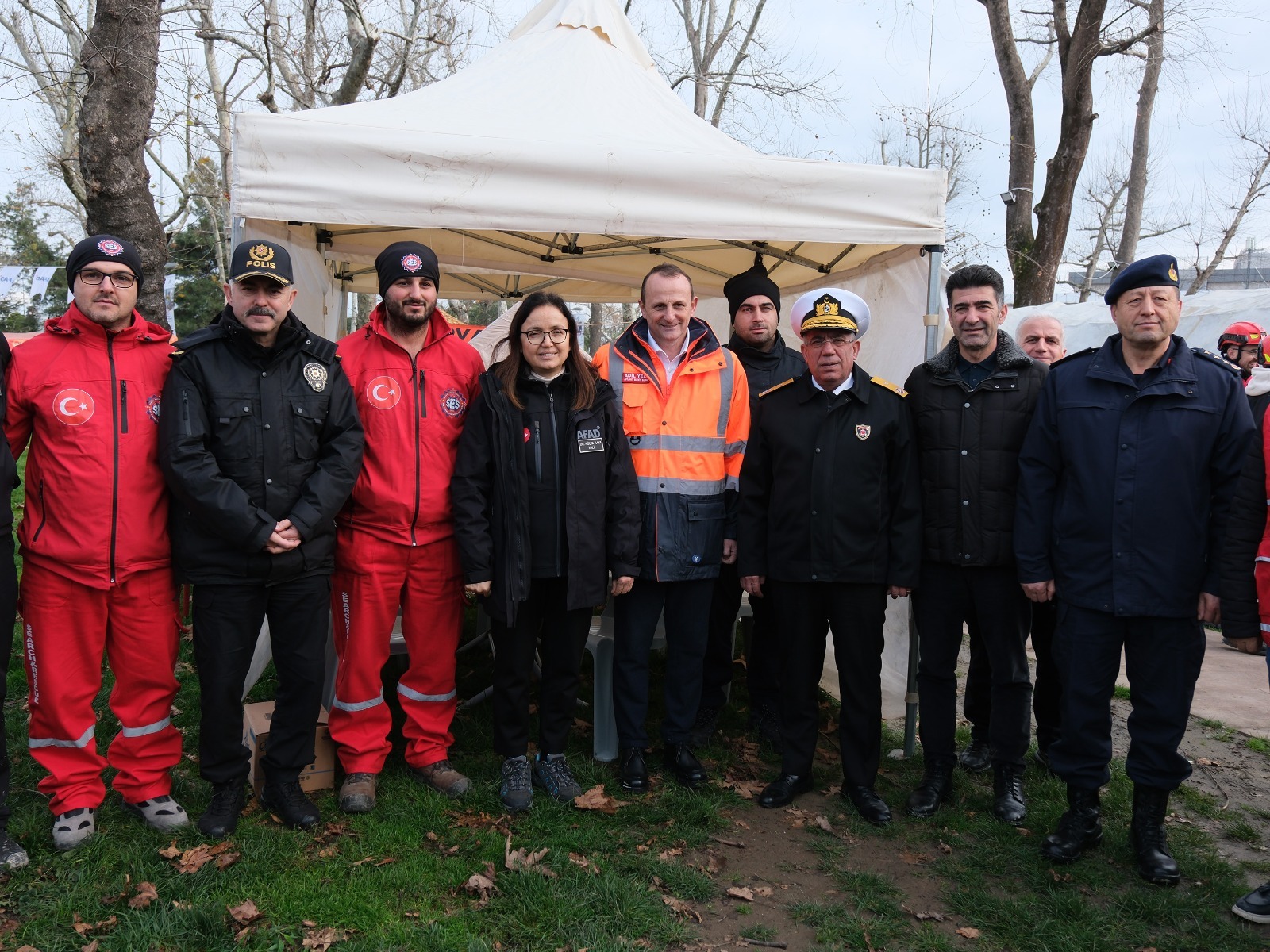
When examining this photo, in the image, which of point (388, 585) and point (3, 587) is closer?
point (3, 587)

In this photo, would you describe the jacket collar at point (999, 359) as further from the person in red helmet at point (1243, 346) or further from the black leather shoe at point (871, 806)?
the person in red helmet at point (1243, 346)

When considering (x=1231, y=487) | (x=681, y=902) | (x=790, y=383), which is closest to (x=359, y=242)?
(x=790, y=383)

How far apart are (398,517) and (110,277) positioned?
1302mm

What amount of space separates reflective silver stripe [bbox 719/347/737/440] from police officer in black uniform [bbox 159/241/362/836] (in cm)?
147

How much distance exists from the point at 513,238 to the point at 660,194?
256 centimetres

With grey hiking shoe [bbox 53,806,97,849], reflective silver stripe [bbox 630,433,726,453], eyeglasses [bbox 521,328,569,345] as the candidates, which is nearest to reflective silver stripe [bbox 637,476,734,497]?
reflective silver stripe [bbox 630,433,726,453]

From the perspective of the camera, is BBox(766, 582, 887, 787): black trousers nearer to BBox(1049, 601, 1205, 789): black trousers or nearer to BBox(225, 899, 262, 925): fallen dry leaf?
BBox(1049, 601, 1205, 789): black trousers

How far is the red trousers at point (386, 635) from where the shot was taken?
3.58m

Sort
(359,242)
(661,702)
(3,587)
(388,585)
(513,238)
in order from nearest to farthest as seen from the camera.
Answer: (3,587), (388,585), (661,702), (359,242), (513,238)

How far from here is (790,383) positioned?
3742 millimetres

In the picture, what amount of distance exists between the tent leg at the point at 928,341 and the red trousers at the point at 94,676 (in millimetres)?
3213

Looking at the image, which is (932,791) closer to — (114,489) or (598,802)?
(598,802)

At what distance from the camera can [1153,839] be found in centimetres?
327

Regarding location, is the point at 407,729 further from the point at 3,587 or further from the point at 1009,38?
the point at 1009,38
